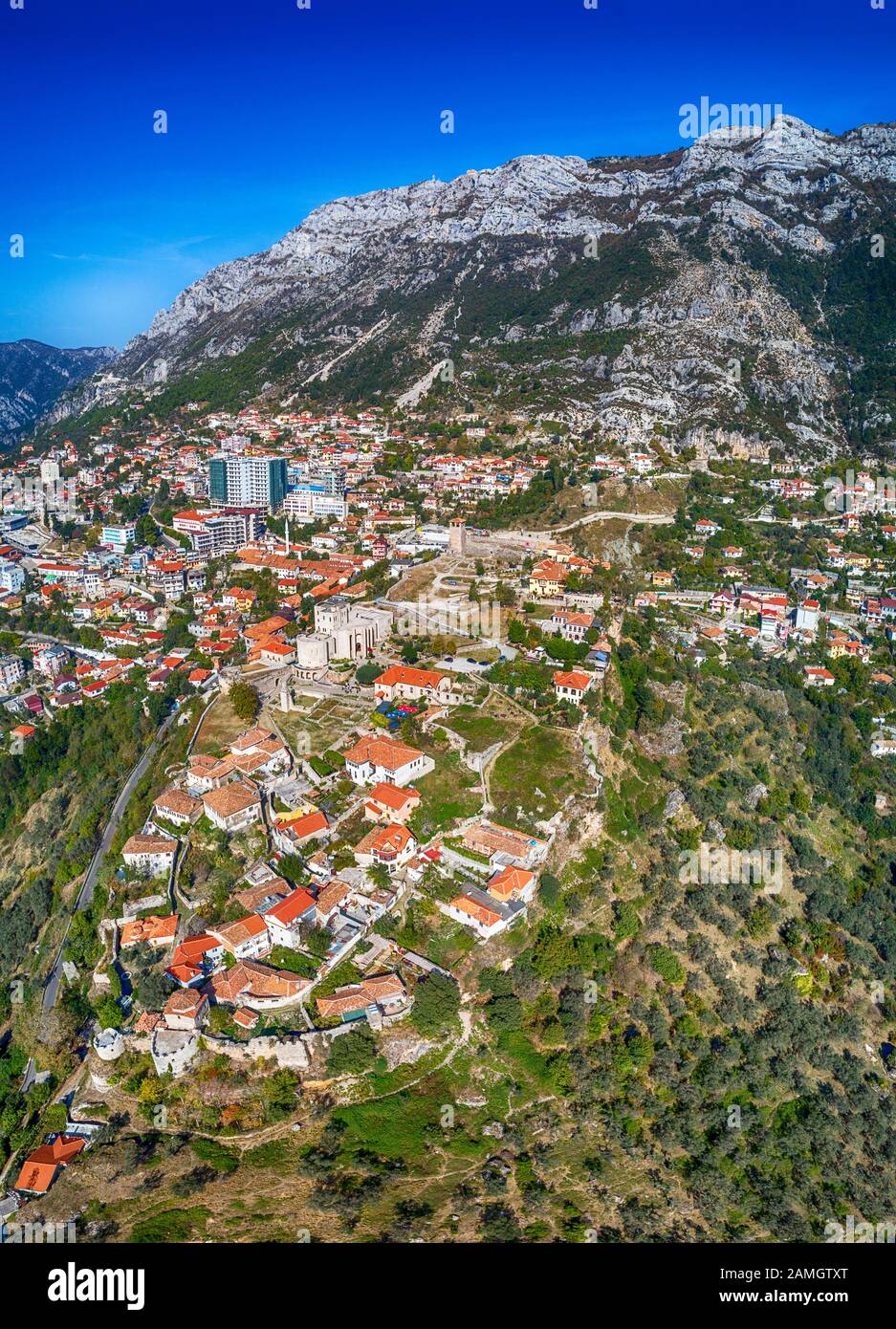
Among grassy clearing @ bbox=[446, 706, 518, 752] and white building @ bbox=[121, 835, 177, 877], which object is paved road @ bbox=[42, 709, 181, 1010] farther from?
grassy clearing @ bbox=[446, 706, 518, 752]

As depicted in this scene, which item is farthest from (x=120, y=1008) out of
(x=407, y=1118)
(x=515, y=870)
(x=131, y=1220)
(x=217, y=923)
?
(x=515, y=870)

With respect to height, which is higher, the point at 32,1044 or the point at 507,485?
the point at 507,485

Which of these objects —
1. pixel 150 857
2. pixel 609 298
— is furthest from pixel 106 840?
pixel 609 298

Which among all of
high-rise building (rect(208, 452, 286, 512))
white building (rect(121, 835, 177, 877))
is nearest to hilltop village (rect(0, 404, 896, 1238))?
white building (rect(121, 835, 177, 877))

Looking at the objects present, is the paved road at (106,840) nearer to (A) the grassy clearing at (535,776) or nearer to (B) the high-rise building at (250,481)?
(A) the grassy clearing at (535,776)

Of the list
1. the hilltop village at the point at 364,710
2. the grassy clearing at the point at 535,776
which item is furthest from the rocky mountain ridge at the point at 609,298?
the grassy clearing at the point at 535,776

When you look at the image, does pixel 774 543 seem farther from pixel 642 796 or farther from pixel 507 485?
pixel 642 796

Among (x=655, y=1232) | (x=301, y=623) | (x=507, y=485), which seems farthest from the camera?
(x=507, y=485)
